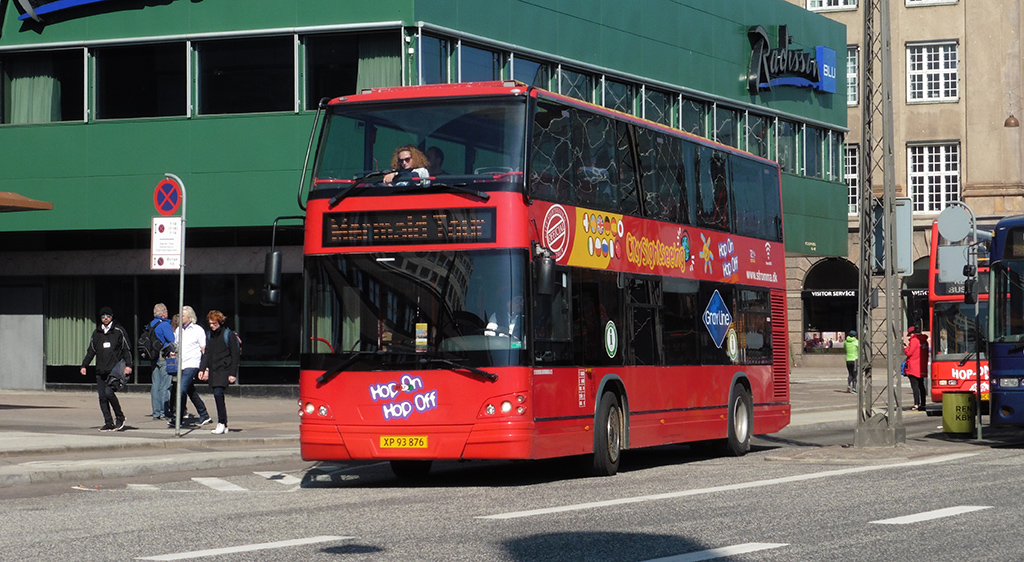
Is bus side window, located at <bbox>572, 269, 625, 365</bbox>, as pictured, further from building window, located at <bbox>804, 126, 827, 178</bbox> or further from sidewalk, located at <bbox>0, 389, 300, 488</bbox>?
building window, located at <bbox>804, 126, 827, 178</bbox>

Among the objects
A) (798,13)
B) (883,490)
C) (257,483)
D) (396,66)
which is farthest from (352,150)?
(798,13)

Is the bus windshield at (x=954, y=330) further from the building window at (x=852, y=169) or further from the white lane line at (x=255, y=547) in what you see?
the building window at (x=852, y=169)

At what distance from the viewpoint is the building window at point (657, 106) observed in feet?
124

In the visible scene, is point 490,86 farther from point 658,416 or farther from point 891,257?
point 891,257

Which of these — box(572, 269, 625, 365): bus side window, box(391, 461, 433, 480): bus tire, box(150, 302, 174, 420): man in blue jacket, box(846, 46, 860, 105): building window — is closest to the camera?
box(572, 269, 625, 365): bus side window

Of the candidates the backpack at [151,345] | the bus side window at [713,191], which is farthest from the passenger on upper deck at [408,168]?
the backpack at [151,345]

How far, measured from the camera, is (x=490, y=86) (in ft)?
48.0

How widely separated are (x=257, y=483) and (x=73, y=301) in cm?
2108

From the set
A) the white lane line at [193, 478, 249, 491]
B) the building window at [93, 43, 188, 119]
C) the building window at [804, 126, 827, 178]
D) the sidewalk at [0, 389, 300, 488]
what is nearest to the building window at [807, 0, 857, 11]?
the building window at [804, 126, 827, 178]

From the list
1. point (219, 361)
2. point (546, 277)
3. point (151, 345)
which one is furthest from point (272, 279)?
point (151, 345)

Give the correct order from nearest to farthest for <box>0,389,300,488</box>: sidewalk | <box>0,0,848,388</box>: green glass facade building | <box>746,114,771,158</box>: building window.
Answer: <box>0,389,300,488</box>: sidewalk → <box>0,0,848,388</box>: green glass facade building → <box>746,114,771,158</box>: building window

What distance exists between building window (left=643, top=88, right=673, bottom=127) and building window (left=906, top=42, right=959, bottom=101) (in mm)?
21673

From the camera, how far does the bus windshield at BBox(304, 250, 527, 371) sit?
14109 mm

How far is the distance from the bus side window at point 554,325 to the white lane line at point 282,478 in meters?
3.06
